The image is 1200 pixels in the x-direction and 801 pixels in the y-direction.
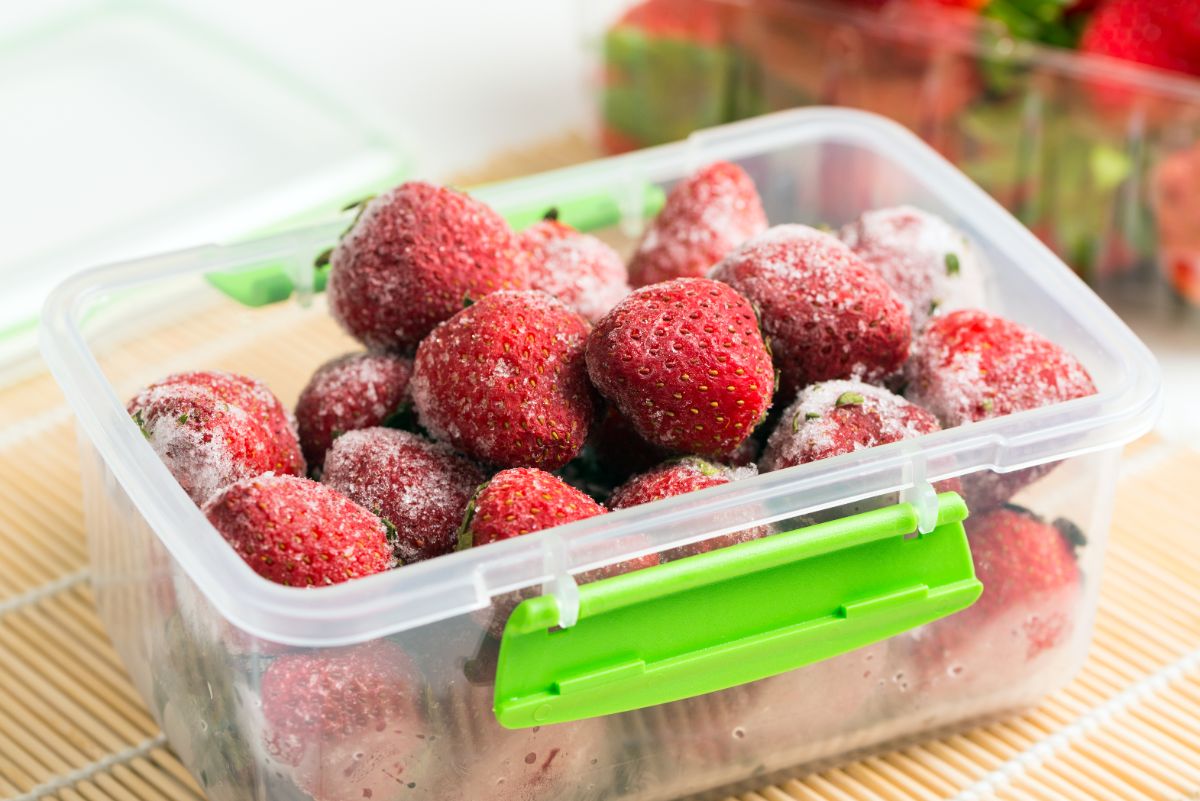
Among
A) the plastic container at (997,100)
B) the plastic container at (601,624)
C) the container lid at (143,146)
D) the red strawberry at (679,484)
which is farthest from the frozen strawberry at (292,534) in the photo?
the plastic container at (997,100)

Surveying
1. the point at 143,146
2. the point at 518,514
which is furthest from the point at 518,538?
the point at 143,146

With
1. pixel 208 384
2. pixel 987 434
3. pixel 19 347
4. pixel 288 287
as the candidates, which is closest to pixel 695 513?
pixel 987 434

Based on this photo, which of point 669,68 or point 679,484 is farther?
point 669,68

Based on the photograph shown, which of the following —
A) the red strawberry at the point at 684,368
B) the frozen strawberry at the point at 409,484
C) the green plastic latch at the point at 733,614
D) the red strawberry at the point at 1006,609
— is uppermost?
the red strawberry at the point at 684,368

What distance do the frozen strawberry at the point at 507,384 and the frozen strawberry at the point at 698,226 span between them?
0.69 ft

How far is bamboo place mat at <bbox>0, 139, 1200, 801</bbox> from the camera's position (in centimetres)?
97

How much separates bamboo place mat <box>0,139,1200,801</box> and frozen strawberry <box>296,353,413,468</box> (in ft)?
0.57

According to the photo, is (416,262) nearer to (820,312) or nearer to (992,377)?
(820,312)

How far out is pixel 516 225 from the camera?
1.16 m

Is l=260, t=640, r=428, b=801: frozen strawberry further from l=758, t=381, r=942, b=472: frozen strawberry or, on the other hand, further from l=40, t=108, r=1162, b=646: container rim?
l=758, t=381, r=942, b=472: frozen strawberry

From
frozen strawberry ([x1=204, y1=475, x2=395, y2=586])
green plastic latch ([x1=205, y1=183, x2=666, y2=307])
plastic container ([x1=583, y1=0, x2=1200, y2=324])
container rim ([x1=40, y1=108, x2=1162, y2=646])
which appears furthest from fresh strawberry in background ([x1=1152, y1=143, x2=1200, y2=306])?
frozen strawberry ([x1=204, y1=475, x2=395, y2=586])

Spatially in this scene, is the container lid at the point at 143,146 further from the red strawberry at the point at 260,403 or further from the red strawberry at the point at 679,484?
the red strawberry at the point at 679,484

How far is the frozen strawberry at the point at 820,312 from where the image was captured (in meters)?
0.94

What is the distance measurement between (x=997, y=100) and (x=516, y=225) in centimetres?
57
